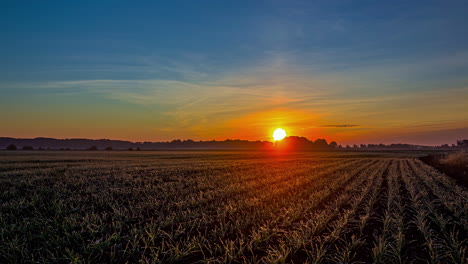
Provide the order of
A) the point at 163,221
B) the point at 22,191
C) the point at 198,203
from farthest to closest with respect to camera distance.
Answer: the point at 22,191 → the point at 198,203 → the point at 163,221

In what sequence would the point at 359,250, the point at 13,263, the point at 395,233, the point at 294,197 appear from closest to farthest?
the point at 13,263, the point at 359,250, the point at 395,233, the point at 294,197

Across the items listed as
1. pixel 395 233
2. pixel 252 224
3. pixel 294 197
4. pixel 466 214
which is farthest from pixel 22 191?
pixel 466 214

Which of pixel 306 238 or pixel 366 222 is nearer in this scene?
pixel 306 238

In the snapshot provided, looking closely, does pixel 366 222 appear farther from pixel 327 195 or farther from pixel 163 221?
pixel 163 221

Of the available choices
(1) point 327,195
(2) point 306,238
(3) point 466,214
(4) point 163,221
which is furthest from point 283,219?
(3) point 466,214

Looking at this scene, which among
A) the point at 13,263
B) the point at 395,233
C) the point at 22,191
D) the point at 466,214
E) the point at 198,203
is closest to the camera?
the point at 13,263

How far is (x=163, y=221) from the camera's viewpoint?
29.2ft

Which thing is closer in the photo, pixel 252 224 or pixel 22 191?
pixel 252 224

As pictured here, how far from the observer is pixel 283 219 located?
30.4 ft

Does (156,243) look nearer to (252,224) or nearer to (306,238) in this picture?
(252,224)

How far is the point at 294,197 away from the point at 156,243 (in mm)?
8183

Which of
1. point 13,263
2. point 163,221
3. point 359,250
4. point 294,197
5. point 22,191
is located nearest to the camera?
point 13,263

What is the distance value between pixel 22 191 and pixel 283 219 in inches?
562

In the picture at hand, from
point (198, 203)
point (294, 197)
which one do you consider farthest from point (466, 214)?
point (198, 203)
